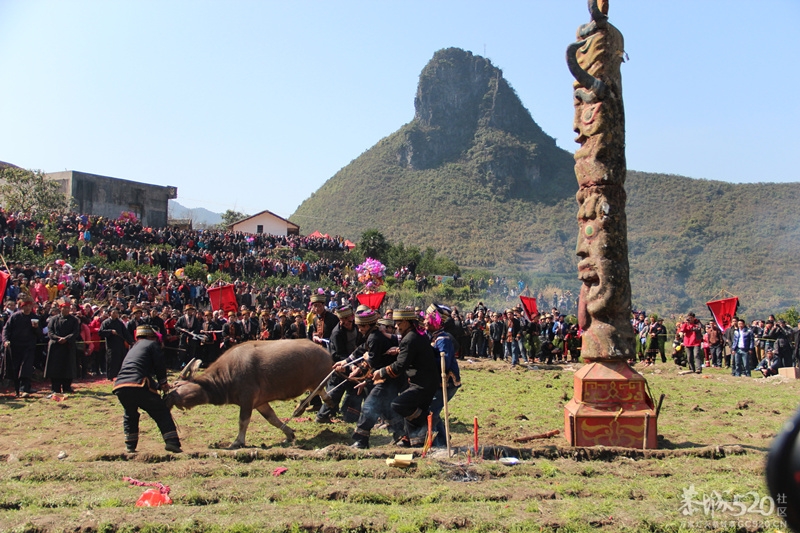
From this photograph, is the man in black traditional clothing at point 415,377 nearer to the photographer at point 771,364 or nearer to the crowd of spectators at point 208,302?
the crowd of spectators at point 208,302

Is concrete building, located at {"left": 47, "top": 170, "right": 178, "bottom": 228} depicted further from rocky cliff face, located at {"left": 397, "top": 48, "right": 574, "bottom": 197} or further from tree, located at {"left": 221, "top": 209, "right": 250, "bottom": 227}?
rocky cliff face, located at {"left": 397, "top": 48, "right": 574, "bottom": 197}

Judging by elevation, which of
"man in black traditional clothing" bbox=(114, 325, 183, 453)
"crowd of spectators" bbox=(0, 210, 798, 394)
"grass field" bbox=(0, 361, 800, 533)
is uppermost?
"crowd of spectators" bbox=(0, 210, 798, 394)

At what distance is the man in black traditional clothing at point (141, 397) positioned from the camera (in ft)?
31.0

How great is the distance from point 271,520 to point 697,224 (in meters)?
79.5

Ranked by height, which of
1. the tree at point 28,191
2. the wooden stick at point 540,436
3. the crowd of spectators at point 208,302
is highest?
the tree at point 28,191

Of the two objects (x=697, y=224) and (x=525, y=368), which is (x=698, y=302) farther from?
(x=525, y=368)

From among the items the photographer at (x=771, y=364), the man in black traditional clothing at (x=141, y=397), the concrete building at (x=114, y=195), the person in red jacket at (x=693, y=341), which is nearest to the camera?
the man in black traditional clothing at (x=141, y=397)

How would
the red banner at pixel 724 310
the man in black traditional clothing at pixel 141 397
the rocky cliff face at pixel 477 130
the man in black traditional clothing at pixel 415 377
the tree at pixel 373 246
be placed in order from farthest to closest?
the rocky cliff face at pixel 477 130 → the tree at pixel 373 246 → the red banner at pixel 724 310 → the man in black traditional clothing at pixel 415 377 → the man in black traditional clothing at pixel 141 397

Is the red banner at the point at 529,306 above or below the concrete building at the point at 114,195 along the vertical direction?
below

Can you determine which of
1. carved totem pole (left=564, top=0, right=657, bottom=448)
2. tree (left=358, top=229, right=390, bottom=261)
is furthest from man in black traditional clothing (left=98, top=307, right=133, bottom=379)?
tree (left=358, top=229, right=390, bottom=261)

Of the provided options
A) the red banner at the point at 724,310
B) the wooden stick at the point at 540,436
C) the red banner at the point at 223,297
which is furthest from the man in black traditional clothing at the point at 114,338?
the red banner at the point at 724,310

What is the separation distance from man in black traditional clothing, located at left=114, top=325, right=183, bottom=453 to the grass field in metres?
0.28

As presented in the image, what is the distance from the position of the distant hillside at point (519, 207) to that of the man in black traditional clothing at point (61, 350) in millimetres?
46931

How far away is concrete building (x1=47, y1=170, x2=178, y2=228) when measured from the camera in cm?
4959
